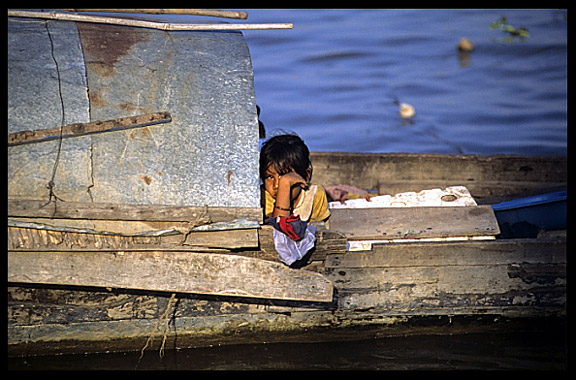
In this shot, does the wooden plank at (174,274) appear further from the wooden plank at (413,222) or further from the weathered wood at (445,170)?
the weathered wood at (445,170)

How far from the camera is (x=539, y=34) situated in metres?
13.3

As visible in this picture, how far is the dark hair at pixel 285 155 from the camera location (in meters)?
4.02

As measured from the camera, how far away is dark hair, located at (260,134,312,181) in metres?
4.02

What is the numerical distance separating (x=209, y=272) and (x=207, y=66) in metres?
1.22

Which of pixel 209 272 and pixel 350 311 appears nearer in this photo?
pixel 209 272

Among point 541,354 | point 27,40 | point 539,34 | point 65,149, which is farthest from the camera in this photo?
point 539,34

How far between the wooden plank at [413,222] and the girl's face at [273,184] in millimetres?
362

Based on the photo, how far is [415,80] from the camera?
1129 centimetres

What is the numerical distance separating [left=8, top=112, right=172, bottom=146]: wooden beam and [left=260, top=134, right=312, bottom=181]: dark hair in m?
0.65

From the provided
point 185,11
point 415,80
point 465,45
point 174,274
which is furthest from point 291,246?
point 465,45

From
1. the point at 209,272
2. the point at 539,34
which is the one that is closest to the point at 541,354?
the point at 209,272

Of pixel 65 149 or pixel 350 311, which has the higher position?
pixel 65 149

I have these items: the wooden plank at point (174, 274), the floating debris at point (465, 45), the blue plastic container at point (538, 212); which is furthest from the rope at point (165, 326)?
the floating debris at point (465, 45)
